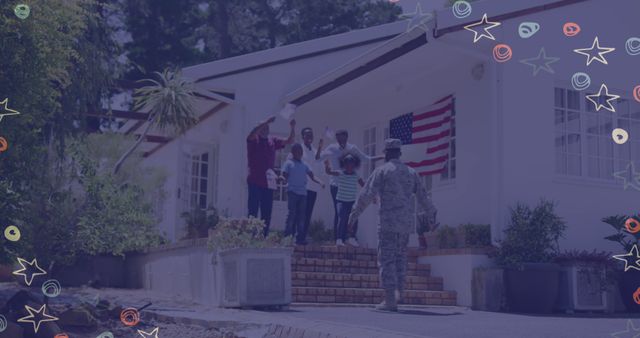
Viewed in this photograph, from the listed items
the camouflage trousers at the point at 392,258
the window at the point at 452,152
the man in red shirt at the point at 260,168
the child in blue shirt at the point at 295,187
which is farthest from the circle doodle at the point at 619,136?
the man in red shirt at the point at 260,168

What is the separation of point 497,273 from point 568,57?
3.43 m

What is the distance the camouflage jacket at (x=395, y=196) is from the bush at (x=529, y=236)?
194 cm

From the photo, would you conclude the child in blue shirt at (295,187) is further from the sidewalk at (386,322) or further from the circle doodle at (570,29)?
the circle doodle at (570,29)

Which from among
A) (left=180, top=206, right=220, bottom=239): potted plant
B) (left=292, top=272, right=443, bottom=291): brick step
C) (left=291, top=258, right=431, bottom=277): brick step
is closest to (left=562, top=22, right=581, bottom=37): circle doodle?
(left=291, top=258, right=431, bottom=277): brick step

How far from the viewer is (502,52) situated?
1125 cm

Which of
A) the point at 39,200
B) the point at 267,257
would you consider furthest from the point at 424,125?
the point at 39,200

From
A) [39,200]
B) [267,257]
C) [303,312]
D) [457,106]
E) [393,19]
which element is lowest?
[303,312]

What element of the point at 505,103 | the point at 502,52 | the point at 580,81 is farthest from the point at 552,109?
the point at 502,52

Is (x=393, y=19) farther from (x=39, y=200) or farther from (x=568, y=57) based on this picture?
(x=39, y=200)

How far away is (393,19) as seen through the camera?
28.8 meters

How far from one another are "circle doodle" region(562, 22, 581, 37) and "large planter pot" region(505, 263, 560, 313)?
3.48m

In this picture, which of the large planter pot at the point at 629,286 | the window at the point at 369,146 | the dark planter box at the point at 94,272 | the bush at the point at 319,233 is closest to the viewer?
the large planter pot at the point at 629,286

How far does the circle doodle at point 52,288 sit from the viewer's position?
1015 cm

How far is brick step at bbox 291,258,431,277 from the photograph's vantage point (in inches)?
431
